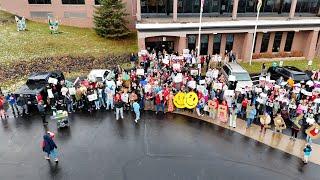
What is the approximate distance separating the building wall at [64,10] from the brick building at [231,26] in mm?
4486

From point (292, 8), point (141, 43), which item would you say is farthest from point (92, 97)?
point (292, 8)

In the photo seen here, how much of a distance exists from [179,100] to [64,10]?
2201cm

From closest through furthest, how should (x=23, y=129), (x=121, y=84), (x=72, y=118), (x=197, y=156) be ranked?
1. (x=197, y=156)
2. (x=23, y=129)
3. (x=72, y=118)
4. (x=121, y=84)

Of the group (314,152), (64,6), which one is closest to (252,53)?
(314,152)

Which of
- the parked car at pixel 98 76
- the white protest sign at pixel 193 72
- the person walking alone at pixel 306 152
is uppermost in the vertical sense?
the white protest sign at pixel 193 72

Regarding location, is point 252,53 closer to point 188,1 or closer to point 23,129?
Answer: point 188,1

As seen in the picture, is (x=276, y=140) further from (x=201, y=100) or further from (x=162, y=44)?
(x=162, y=44)

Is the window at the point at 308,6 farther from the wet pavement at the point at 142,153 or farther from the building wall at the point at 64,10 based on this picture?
the wet pavement at the point at 142,153

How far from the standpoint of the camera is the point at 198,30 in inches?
1107

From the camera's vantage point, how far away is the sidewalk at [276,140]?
15.9 m

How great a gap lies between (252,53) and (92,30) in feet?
58.8

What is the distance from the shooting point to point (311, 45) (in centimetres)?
3047

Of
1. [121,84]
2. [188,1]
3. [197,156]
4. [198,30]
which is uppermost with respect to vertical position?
[188,1]

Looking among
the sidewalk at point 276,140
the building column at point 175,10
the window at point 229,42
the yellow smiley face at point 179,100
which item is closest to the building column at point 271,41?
the window at point 229,42
